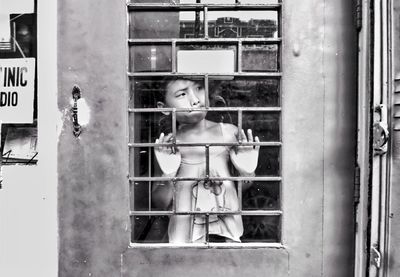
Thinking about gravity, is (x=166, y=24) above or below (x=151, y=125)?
above

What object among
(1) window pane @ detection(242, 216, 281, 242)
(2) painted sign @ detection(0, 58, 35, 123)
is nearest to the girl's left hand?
(1) window pane @ detection(242, 216, 281, 242)

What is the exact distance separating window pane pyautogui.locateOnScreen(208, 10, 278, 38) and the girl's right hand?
2.04ft

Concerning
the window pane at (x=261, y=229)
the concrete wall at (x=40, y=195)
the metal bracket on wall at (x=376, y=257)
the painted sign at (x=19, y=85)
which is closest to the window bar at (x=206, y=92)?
the window pane at (x=261, y=229)

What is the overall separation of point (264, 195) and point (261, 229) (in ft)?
0.61

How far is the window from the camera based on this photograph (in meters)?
2.51

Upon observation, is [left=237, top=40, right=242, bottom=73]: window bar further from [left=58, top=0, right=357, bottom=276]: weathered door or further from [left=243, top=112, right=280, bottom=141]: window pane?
[left=243, top=112, right=280, bottom=141]: window pane

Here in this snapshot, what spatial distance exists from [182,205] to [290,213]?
0.58 m

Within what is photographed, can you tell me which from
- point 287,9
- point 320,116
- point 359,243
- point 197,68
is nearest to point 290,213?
point 359,243

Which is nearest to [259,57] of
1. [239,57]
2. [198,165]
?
[239,57]

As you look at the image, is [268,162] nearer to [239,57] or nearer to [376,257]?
[239,57]

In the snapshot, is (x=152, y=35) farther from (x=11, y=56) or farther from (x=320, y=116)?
(x=320, y=116)

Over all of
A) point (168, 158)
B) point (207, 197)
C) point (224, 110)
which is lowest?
point (207, 197)

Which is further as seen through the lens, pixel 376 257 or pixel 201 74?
pixel 201 74

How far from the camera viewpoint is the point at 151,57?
99.5 inches
